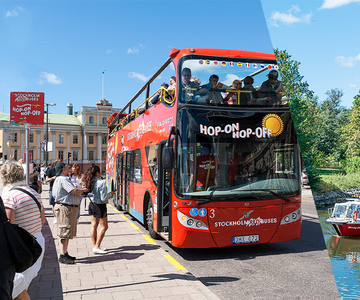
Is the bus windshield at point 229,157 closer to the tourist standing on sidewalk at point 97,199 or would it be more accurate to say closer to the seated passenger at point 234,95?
the seated passenger at point 234,95

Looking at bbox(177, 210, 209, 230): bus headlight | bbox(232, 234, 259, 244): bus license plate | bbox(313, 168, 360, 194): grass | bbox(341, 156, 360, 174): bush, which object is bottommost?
bbox(232, 234, 259, 244): bus license plate

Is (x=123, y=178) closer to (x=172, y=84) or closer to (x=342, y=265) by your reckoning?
(x=172, y=84)

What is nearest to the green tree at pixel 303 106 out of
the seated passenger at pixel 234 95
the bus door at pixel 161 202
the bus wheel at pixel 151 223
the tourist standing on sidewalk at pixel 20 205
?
the tourist standing on sidewalk at pixel 20 205

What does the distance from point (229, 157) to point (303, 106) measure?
20.0 ft

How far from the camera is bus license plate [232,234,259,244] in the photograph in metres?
7.12

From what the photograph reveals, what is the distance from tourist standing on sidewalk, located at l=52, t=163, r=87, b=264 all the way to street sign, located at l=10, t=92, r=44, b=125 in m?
2.70

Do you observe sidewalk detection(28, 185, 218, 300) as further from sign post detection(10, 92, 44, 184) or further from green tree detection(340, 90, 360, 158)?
green tree detection(340, 90, 360, 158)

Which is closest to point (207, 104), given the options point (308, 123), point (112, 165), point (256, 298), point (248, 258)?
point (248, 258)

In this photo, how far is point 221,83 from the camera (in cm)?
735

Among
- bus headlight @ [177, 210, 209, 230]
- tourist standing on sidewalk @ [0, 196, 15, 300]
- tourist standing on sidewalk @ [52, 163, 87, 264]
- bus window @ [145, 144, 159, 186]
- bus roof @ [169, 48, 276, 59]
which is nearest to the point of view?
tourist standing on sidewalk @ [0, 196, 15, 300]

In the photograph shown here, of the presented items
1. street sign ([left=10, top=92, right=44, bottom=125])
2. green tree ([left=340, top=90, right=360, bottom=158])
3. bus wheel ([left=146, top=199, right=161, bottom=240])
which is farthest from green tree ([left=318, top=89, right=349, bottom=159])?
street sign ([left=10, top=92, right=44, bottom=125])

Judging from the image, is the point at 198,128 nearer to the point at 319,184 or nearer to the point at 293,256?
the point at 293,256

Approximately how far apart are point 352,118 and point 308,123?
5.5 inches

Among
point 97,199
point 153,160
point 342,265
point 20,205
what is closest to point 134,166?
point 153,160
